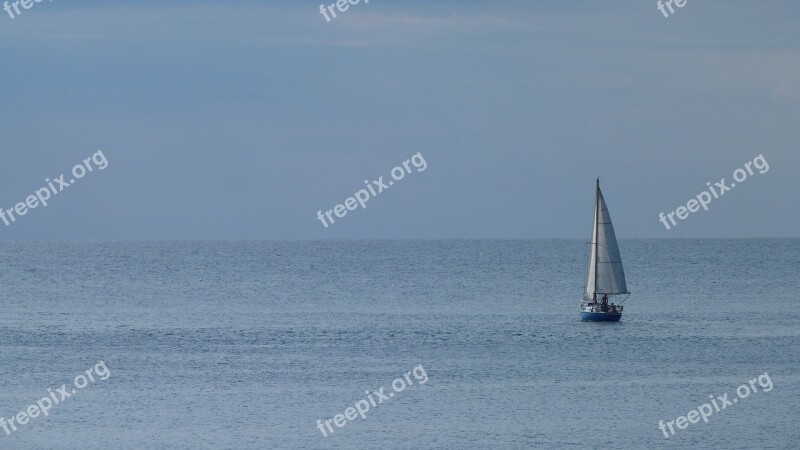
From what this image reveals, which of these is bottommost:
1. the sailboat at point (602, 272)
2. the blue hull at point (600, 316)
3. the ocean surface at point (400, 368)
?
the ocean surface at point (400, 368)

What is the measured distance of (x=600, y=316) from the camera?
262 feet

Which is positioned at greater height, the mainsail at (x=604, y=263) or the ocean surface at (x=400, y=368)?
the mainsail at (x=604, y=263)

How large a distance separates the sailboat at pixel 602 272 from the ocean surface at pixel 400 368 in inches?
46.0

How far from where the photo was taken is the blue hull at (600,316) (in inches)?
3140

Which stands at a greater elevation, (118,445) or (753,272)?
(753,272)

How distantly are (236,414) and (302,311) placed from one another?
161ft

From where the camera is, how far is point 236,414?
48.9 metres

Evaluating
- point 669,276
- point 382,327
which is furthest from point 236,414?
point 669,276

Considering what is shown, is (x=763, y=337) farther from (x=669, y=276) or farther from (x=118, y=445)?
(x=669, y=276)

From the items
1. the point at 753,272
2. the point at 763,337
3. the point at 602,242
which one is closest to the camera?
the point at 763,337

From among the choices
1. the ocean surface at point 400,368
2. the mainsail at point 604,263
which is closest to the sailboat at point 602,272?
the mainsail at point 604,263

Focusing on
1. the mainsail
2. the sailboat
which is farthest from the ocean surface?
the mainsail

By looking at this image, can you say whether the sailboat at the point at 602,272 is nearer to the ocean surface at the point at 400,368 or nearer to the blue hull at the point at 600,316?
the blue hull at the point at 600,316

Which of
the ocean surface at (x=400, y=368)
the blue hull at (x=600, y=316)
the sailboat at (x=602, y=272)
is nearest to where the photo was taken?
the ocean surface at (x=400, y=368)
